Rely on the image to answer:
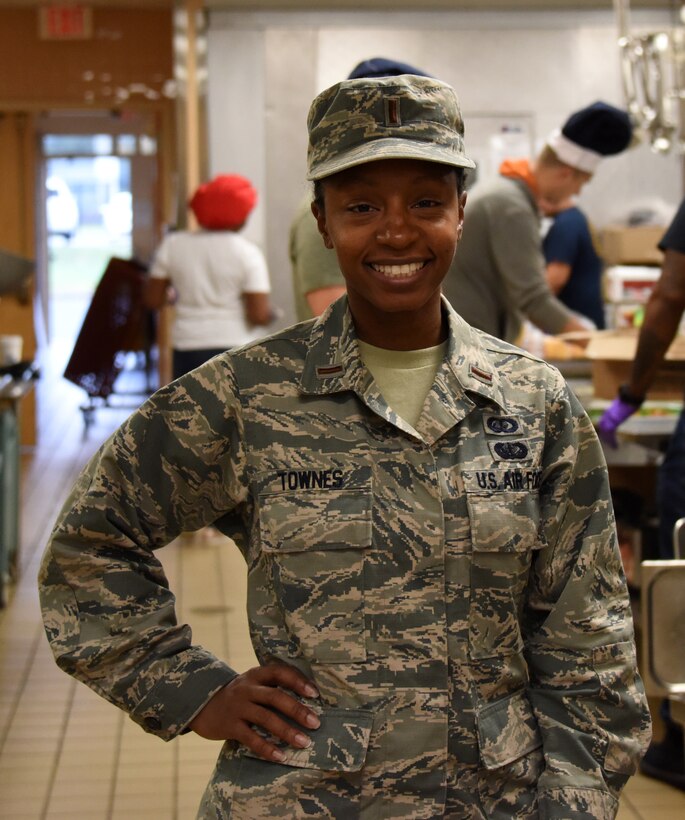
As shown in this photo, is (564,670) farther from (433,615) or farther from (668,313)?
(668,313)

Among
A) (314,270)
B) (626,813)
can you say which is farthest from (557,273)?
(626,813)

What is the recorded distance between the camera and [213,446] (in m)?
1.36

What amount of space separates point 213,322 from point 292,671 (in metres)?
4.29

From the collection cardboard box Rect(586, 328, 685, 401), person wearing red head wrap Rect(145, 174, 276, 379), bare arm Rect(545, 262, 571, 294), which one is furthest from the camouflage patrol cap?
person wearing red head wrap Rect(145, 174, 276, 379)

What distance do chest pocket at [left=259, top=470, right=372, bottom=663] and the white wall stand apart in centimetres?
564

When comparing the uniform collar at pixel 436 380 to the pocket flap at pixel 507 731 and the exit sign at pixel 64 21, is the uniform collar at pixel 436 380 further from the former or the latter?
the exit sign at pixel 64 21

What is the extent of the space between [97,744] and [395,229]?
2547 millimetres

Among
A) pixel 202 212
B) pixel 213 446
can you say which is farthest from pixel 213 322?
pixel 213 446

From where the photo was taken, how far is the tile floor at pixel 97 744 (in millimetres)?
3059

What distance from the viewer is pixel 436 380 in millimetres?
1372

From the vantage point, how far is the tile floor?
306 centimetres

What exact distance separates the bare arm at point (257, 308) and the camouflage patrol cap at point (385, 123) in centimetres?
425

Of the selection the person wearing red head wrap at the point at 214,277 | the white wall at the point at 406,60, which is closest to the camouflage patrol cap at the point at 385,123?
the person wearing red head wrap at the point at 214,277

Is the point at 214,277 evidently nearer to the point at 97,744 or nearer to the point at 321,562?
the point at 97,744
